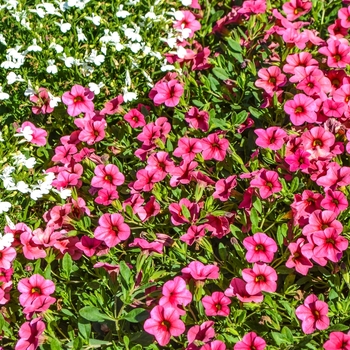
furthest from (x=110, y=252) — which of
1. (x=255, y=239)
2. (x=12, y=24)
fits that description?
(x=12, y=24)

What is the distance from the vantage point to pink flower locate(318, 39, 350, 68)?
116 inches

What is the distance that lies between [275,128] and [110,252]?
34.6 inches

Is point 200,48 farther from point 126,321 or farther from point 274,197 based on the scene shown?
point 126,321

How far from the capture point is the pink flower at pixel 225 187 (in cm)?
261

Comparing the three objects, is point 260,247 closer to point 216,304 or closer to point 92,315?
point 216,304

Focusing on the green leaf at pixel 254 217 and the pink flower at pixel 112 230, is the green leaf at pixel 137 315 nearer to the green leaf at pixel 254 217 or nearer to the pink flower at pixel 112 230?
the pink flower at pixel 112 230

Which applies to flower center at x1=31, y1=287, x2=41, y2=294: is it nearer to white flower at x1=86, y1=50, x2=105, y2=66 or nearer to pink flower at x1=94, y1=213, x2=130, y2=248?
pink flower at x1=94, y1=213, x2=130, y2=248

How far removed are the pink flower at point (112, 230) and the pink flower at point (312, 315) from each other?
2.43 ft

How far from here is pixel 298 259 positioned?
2.37m

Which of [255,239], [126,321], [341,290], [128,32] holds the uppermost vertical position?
[128,32]

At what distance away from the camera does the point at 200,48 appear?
3.39m

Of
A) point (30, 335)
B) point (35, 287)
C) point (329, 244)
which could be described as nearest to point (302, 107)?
point (329, 244)

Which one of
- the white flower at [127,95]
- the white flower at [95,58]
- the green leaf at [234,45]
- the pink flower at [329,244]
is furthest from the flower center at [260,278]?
the green leaf at [234,45]

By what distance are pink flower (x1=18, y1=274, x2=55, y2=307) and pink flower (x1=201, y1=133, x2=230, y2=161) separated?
876 mm
